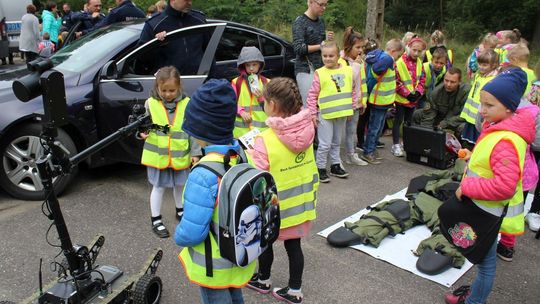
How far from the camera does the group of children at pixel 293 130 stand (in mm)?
2293

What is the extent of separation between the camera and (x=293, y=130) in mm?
3016

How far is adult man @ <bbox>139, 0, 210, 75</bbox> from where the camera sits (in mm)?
5102

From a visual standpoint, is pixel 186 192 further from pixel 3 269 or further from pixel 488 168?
pixel 3 269

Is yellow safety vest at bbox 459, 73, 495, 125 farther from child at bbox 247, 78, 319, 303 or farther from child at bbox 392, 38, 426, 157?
child at bbox 247, 78, 319, 303

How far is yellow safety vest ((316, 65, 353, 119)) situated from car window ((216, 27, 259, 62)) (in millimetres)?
1130

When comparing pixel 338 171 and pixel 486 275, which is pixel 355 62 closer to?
pixel 338 171

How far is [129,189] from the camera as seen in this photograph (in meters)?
5.20

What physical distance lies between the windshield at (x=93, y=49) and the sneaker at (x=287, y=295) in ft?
10.5

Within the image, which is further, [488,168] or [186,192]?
[488,168]

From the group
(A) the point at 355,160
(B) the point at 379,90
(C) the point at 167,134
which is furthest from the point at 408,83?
(C) the point at 167,134

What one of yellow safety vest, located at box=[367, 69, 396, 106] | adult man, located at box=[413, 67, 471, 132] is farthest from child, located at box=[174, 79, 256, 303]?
adult man, located at box=[413, 67, 471, 132]

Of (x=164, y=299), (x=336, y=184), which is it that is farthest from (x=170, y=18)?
(x=164, y=299)

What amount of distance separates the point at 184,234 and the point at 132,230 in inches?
90.8

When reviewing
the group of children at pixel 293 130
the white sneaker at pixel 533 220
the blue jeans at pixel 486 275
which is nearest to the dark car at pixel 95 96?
the group of children at pixel 293 130
